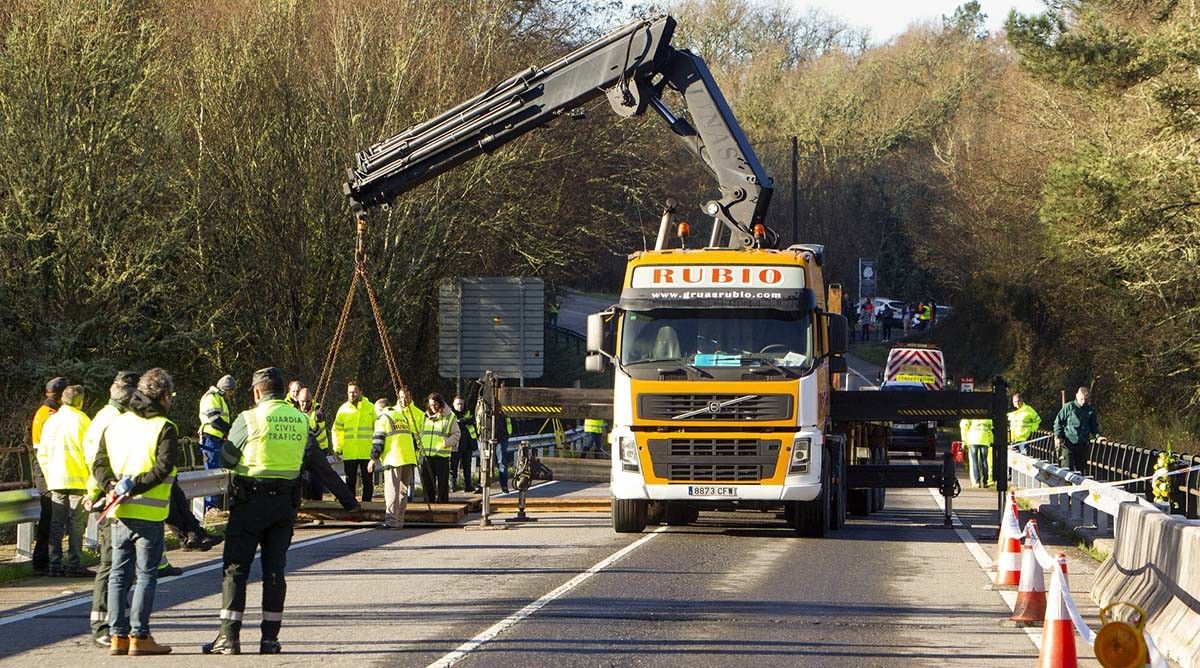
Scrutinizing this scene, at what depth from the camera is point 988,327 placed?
202 feet

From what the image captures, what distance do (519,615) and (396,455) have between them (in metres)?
9.13

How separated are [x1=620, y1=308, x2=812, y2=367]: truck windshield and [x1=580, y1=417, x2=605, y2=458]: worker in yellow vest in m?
17.7

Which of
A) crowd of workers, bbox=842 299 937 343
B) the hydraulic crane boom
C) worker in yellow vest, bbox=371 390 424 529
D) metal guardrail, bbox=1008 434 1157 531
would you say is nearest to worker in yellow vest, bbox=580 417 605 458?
metal guardrail, bbox=1008 434 1157 531

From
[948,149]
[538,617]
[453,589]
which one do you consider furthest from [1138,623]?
[948,149]

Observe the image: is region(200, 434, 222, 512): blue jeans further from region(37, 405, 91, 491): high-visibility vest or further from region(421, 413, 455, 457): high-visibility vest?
region(37, 405, 91, 491): high-visibility vest

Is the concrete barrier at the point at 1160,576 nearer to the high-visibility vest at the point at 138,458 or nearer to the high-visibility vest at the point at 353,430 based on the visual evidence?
the high-visibility vest at the point at 138,458

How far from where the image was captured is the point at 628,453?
18.6 meters

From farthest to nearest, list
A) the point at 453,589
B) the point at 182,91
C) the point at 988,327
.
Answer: the point at 988,327 → the point at 182,91 → the point at 453,589

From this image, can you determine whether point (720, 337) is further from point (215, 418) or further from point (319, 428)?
point (319, 428)

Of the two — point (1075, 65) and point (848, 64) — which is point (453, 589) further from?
point (848, 64)

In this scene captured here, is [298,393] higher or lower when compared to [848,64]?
lower

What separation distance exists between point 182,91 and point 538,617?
2692cm

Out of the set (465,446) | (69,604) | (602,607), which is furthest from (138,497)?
(465,446)

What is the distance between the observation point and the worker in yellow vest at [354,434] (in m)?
Answer: 24.0
